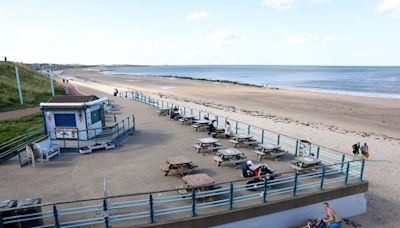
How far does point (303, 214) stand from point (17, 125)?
64.4ft

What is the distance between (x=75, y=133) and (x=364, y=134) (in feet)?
71.3

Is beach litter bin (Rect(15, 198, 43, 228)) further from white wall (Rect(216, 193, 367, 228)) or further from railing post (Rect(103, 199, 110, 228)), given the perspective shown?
white wall (Rect(216, 193, 367, 228))

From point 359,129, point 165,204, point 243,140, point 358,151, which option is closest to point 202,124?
point 243,140

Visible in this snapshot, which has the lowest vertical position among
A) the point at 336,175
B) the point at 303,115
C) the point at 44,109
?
the point at 303,115

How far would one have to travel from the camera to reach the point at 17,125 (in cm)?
2061

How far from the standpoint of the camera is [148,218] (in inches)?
312

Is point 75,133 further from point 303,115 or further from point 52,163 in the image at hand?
point 303,115

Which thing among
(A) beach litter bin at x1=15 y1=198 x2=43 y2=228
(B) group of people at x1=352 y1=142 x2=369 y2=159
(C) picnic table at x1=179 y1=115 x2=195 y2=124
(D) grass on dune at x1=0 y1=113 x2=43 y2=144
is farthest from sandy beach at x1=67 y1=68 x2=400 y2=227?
(D) grass on dune at x1=0 y1=113 x2=43 y2=144

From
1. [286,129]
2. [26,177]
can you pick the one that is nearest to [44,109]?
[26,177]

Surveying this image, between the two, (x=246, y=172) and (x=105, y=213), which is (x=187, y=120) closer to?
(x=246, y=172)

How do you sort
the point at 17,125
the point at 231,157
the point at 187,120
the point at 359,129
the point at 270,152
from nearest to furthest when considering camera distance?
1. the point at 231,157
2. the point at 270,152
3. the point at 187,120
4. the point at 17,125
5. the point at 359,129

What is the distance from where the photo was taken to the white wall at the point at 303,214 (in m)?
8.81

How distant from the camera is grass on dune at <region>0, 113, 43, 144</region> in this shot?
1822 centimetres

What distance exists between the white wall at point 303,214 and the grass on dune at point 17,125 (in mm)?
14440
